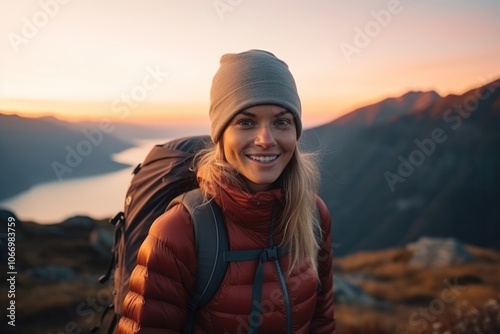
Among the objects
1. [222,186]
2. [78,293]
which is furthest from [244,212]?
[78,293]

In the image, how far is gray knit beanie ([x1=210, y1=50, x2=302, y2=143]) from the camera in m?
2.11

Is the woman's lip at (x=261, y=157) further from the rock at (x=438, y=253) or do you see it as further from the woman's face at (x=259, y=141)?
the rock at (x=438, y=253)

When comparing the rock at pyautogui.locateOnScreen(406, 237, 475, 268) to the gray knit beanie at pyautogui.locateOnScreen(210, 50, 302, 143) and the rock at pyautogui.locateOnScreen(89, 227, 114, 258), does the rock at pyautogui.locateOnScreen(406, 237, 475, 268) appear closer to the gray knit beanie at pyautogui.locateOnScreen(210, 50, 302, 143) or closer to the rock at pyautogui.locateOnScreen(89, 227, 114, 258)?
the rock at pyautogui.locateOnScreen(89, 227, 114, 258)

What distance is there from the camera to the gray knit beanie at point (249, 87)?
2.11 m

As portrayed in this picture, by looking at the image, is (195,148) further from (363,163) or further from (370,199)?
(363,163)

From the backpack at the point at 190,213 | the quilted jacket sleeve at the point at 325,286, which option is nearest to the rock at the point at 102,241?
the backpack at the point at 190,213

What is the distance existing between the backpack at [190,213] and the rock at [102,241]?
1314cm

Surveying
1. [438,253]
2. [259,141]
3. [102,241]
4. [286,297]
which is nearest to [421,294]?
[438,253]

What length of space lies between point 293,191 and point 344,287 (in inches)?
442

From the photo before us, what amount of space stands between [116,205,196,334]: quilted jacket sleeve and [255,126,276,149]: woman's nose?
525mm

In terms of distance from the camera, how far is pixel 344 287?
12.7m

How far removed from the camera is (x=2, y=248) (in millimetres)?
9250

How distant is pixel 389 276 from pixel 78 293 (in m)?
13.0

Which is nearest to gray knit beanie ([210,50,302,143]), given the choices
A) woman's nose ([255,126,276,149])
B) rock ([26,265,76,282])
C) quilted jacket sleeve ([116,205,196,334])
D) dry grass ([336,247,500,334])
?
woman's nose ([255,126,276,149])
